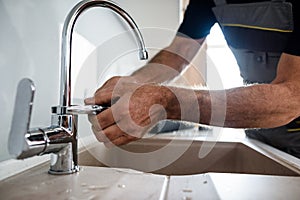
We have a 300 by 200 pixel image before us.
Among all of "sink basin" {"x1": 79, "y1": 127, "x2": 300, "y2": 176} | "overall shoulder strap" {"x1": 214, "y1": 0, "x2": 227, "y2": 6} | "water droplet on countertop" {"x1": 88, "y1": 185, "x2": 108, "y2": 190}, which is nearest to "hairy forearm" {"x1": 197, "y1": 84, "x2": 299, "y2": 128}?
"water droplet on countertop" {"x1": 88, "y1": 185, "x2": 108, "y2": 190}

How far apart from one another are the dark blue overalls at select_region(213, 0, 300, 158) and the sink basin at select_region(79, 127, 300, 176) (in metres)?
0.12

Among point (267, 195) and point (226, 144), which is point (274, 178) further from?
point (226, 144)

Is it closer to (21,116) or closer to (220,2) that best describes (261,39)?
(220,2)

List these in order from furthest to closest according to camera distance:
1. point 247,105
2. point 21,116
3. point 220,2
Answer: point 220,2
point 247,105
point 21,116

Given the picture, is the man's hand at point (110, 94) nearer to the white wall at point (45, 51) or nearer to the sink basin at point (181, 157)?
the white wall at point (45, 51)

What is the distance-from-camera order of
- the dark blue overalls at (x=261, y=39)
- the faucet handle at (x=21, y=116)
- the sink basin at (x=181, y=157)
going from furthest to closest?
the sink basin at (x=181, y=157) < the dark blue overalls at (x=261, y=39) < the faucet handle at (x=21, y=116)

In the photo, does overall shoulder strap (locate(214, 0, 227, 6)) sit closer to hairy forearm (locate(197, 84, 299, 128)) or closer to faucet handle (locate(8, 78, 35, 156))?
hairy forearm (locate(197, 84, 299, 128))

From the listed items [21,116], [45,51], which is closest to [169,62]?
[45,51]

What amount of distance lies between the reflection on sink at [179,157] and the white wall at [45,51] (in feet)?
0.49

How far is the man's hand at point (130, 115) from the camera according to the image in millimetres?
532

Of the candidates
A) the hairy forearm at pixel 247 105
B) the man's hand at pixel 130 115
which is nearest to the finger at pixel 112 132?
the man's hand at pixel 130 115

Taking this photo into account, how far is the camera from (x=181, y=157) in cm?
108

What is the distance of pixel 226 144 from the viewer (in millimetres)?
1101

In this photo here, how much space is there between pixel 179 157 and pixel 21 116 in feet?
2.57
